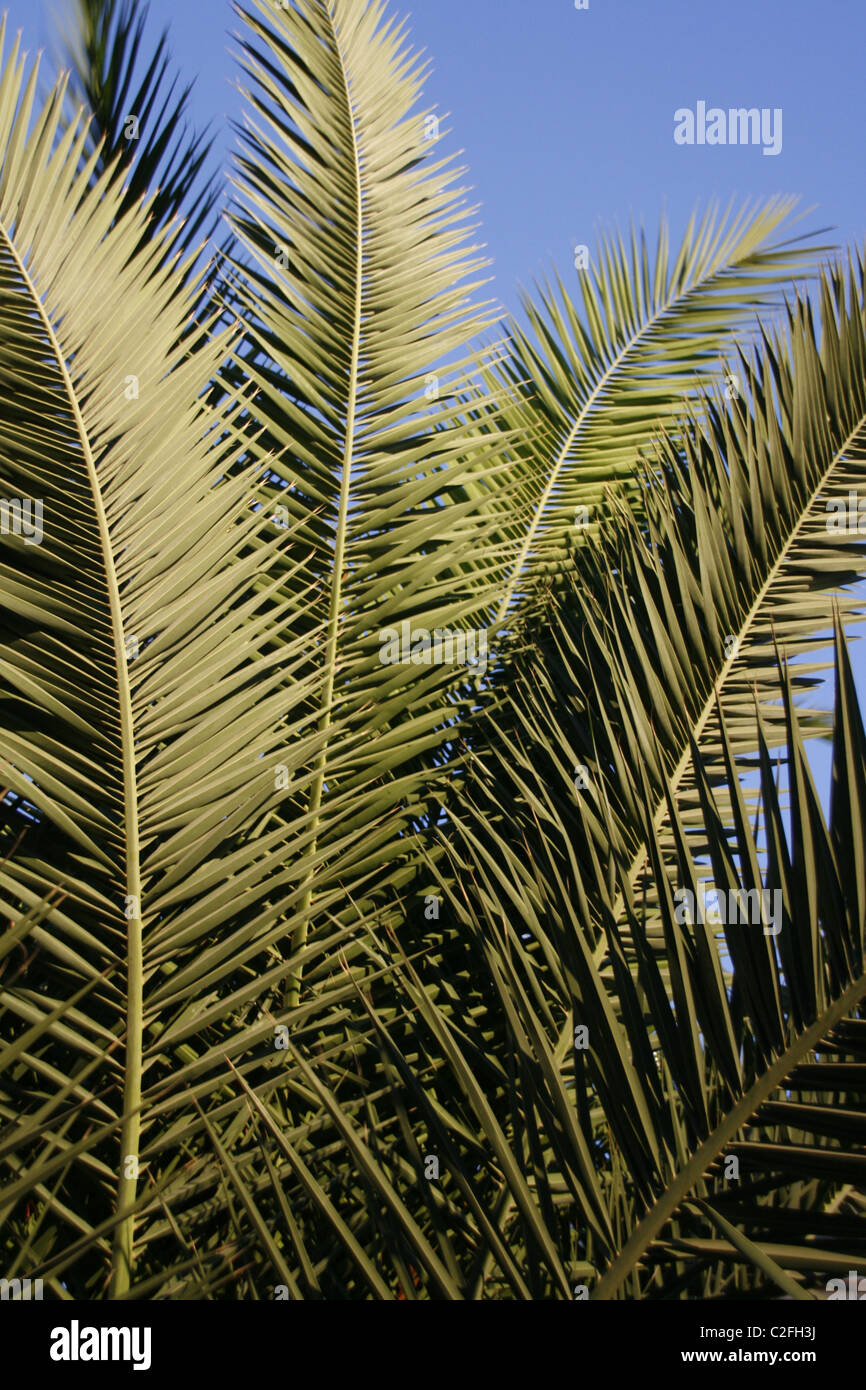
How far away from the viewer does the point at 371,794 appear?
220cm

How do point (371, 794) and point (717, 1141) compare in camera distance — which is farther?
point (371, 794)

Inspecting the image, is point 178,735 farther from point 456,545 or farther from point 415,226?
point 415,226

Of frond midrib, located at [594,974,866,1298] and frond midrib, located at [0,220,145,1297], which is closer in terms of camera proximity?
frond midrib, located at [594,974,866,1298]

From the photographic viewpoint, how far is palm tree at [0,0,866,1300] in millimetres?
1370

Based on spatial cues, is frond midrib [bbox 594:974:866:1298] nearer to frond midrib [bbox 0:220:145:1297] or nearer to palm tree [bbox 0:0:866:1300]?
palm tree [bbox 0:0:866:1300]

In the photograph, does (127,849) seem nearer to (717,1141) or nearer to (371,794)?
(371,794)

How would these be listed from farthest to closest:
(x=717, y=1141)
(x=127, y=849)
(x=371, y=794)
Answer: (x=371, y=794) < (x=127, y=849) < (x=717, y=1141)

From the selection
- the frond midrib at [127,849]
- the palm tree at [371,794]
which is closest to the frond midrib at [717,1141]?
the palm tree at [371,794]

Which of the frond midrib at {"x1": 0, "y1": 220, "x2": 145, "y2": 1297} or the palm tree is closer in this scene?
the palm tree

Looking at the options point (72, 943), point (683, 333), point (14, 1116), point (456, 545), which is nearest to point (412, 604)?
point (456, 545)

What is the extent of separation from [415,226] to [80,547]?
1471 mm

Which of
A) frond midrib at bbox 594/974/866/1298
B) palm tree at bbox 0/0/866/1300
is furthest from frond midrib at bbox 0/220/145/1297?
frond midrib at bbox 594/974/866/1298

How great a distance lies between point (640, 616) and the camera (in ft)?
7.95

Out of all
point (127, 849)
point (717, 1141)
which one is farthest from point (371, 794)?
point (717, 1141)
